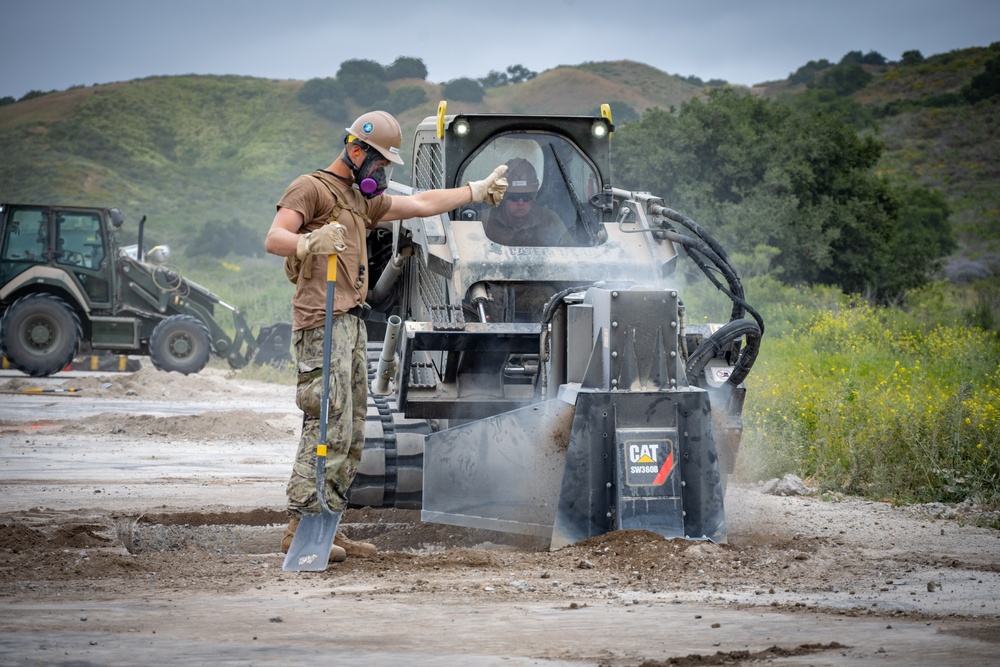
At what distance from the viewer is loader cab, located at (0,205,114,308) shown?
22344mm

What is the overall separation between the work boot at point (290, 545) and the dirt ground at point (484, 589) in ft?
0.35

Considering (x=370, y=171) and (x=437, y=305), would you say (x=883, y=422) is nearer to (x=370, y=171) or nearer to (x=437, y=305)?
(x=437, y=305)

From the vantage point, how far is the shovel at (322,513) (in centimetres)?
644

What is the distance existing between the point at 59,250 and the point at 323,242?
17.6 meters

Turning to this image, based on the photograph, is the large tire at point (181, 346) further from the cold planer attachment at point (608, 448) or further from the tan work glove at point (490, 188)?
the cold planer attachment at point (608, 448)

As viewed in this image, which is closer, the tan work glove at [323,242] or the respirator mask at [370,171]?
the tan work glove at [323,242]

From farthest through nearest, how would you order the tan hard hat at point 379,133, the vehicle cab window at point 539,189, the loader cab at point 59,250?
1. the loader cab at point 59,250
2. the vehicle cab window at point 539,189
3. the tan hard hat at point 379,133

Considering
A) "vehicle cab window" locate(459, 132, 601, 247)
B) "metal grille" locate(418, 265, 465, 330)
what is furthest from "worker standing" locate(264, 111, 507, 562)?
"vehicle cab window" locate(459, 132, 601, 247)

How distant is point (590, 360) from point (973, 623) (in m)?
2.45

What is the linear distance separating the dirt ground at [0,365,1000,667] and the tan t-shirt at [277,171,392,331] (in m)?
1.38

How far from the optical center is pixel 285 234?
653 centimetres

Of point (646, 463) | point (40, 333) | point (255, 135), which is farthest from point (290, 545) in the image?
point (255, 135)

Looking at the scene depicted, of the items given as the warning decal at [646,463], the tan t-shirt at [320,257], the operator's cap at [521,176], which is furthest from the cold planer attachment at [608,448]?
the operator's cap at [521,176]

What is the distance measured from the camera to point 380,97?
82875 mm
